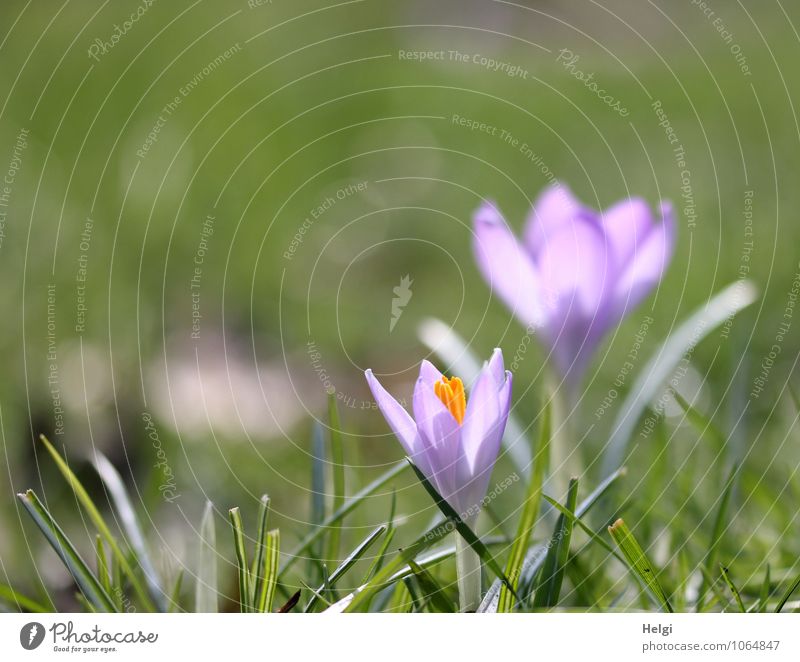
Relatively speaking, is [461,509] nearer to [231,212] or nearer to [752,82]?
[231,212]

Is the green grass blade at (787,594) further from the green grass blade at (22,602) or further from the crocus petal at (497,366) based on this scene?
the green grass blade at (22,602)

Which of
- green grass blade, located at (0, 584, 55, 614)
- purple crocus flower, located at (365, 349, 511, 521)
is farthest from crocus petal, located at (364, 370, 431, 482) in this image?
green grass blade, located at (0, 584, 55, 614)

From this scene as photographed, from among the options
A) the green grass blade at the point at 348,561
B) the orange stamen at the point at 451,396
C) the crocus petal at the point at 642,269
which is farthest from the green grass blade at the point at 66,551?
the crocus petal at the point at 642,269

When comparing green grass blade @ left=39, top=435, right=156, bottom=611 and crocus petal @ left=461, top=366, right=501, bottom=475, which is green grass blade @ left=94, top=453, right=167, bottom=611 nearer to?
green grass blade @ left=39, top=435, right=156, bottom=611

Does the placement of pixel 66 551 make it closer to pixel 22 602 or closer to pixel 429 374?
pixel 22 602

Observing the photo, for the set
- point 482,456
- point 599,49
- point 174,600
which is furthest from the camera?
point 599,49

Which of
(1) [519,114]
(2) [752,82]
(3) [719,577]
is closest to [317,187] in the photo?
(1) [519,114]

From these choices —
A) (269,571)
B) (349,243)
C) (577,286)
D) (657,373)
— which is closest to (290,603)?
(269,571)
